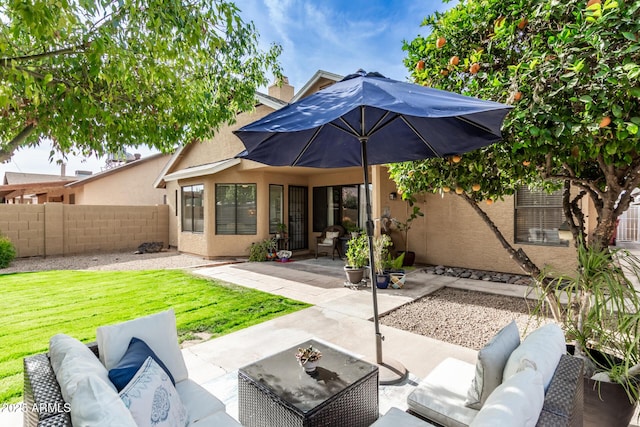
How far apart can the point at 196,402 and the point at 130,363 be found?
58cm

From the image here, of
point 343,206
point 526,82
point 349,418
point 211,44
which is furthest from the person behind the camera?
point 343,206

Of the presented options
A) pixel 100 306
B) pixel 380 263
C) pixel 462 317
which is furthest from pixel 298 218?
pixel 462 317

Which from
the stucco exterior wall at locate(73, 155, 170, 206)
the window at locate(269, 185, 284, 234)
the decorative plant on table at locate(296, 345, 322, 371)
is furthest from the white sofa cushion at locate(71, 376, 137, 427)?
the stucco exterior wall at locate(73, 155, 170, 206)

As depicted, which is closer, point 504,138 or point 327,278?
point 504,138

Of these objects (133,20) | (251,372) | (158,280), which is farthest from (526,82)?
(158,280)

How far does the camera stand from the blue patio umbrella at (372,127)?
2.33 meters

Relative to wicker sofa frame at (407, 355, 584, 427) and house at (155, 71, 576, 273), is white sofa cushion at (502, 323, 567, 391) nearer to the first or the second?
wicker sofa frame at (407, 355, 584, 427)

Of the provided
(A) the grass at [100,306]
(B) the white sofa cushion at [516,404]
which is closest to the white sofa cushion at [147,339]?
(A) the grass at [100,306]

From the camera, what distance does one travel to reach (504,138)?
10.2 feet

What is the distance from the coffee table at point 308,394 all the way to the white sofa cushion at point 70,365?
1.01 metres

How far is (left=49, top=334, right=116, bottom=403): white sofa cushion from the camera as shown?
153cm

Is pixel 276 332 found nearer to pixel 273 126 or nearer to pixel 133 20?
pixel 273 126

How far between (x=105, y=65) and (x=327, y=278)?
6.22 m

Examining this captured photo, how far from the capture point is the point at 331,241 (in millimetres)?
11125
